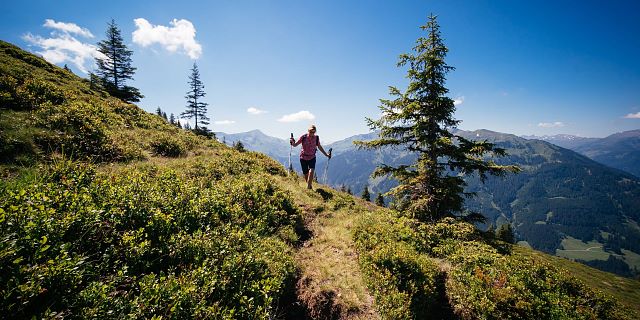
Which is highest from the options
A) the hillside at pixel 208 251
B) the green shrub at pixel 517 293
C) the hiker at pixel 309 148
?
the hiker at pixel 309 148

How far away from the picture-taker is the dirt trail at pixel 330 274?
6.33m

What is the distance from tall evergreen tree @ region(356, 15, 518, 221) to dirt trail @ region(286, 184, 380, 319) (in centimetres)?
487

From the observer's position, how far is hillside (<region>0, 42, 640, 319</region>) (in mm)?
3668

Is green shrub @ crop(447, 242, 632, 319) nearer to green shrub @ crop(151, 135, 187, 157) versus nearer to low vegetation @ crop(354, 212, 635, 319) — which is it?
low vegetation @ crop(354, 212, 635, 319)

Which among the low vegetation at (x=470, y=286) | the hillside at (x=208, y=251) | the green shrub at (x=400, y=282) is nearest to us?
the hillside at (x=208, y=251)

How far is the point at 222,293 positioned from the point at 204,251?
1.10 m

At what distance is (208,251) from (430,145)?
12444mm

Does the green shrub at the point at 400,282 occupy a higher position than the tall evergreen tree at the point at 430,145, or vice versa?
the tall evergreen tree at the point at 430,145

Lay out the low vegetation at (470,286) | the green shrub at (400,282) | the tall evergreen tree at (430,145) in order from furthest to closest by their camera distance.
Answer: the tall evergreen tree at (430,145)
the low vegetation at (470,286)
the green shrub at (400,282)

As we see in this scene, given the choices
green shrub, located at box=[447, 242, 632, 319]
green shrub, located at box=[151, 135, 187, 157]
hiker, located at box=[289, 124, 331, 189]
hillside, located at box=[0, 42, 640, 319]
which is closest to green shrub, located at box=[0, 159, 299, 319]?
hillside, located at box=[0, 42, 640, 319]

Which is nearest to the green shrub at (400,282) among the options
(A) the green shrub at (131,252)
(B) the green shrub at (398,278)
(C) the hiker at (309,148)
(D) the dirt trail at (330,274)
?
(B) the green shrub at (398,278)

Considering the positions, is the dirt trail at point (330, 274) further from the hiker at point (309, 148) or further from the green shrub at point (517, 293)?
the hiker at point (309, 148)

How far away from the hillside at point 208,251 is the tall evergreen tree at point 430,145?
6.24 feet

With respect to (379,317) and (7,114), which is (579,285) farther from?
(7,114)
